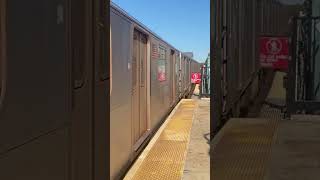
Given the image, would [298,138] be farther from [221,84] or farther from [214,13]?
[214,13]

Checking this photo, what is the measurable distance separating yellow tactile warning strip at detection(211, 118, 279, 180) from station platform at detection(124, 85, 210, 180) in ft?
2.12

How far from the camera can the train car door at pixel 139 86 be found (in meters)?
9.27

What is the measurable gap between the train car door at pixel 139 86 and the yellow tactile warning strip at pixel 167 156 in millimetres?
371

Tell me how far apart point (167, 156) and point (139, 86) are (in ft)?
4.06

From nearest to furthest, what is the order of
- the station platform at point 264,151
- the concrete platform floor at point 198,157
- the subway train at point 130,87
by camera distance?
1. the station platform at point 264,151
2. the concrete platform floor at point 198,157
3. the subway train at point 130,87

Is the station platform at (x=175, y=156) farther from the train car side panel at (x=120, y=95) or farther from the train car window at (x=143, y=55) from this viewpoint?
the train car window at (x=143, y=55)

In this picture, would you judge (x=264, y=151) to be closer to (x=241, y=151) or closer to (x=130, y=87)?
(x=241, y=151)

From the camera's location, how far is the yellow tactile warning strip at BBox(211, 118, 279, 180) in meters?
4.96

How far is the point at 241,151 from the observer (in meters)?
5.71

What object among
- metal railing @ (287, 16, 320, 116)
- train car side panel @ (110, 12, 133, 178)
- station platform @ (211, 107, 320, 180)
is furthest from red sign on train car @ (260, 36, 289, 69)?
train car side panel @ (110, 12, 133, 178)
